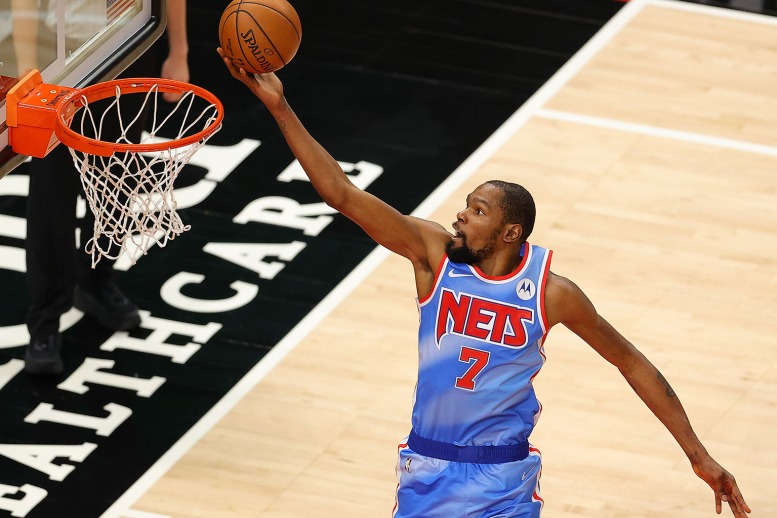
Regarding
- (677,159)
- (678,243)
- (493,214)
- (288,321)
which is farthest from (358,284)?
(493,214)

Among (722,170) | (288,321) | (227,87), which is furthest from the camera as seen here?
(227,87)

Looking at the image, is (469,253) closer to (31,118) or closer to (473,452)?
(473,452)

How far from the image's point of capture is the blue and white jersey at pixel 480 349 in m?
5.31

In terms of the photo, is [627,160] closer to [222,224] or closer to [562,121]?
[562,121]

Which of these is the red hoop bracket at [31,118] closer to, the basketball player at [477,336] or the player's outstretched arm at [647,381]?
the basketball player at [477,336]

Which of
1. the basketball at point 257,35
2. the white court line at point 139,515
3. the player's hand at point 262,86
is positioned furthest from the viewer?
the white court line at point 139,515

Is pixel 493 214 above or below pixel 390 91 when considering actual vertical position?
above

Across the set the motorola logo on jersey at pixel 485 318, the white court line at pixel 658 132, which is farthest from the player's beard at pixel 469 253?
the white court line at pixel 658 132

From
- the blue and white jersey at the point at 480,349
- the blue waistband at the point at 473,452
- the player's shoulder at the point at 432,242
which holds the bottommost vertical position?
the blue waistband at the point at 473,452

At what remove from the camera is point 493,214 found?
17.3ft

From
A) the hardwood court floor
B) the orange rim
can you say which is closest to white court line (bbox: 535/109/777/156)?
the hardwood court floor

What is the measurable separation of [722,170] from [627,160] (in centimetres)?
55

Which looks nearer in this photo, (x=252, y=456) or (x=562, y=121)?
(x=252, y=456)

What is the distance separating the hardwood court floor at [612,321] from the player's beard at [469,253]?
1.78 metres
